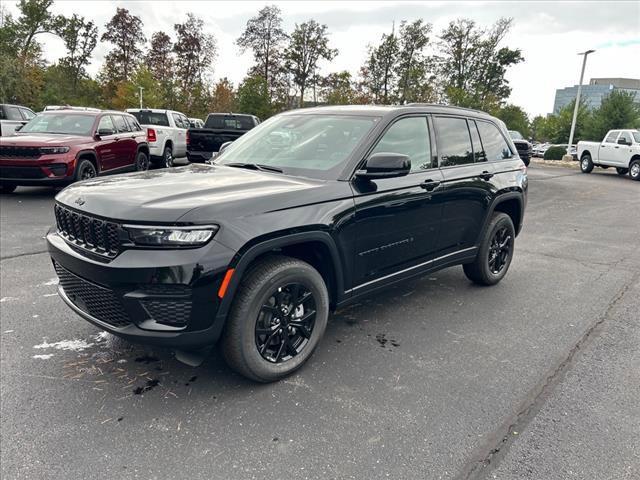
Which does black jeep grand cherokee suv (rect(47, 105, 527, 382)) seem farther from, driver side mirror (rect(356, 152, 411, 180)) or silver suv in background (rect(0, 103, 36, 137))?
silver suv in background (rect(0, 103, 36, 137))

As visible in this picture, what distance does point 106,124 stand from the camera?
10.1m

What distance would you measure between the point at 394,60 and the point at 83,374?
47.9 metres

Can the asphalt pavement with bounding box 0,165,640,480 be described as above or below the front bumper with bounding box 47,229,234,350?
below

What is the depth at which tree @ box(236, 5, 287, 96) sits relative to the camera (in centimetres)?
4441

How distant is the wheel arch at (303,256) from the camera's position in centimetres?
258

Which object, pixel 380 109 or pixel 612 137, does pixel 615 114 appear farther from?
pixel 380 109

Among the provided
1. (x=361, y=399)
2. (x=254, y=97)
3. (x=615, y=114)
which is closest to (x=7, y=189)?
(x=361, y=399)

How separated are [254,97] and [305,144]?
35967mm

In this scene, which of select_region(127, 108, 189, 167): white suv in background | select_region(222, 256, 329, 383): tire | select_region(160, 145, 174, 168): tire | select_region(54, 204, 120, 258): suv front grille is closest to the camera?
select_region(54, 204, 120, 258): suv front grille

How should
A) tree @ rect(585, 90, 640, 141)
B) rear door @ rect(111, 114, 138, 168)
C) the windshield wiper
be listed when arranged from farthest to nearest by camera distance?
tree @ rect(585, 90, 640, 141), rear door @ rect(111, 114, 138, 168), the windshield wiper

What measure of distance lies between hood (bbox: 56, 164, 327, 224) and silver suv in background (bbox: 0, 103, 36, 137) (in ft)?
50.1

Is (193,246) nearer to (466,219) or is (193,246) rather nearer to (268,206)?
(268,206)

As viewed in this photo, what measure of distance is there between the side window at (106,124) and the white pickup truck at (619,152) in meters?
19.2

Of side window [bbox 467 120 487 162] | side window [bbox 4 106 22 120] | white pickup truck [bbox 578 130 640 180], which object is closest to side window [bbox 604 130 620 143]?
white pickup truck [bbox 578 130 640 180]
